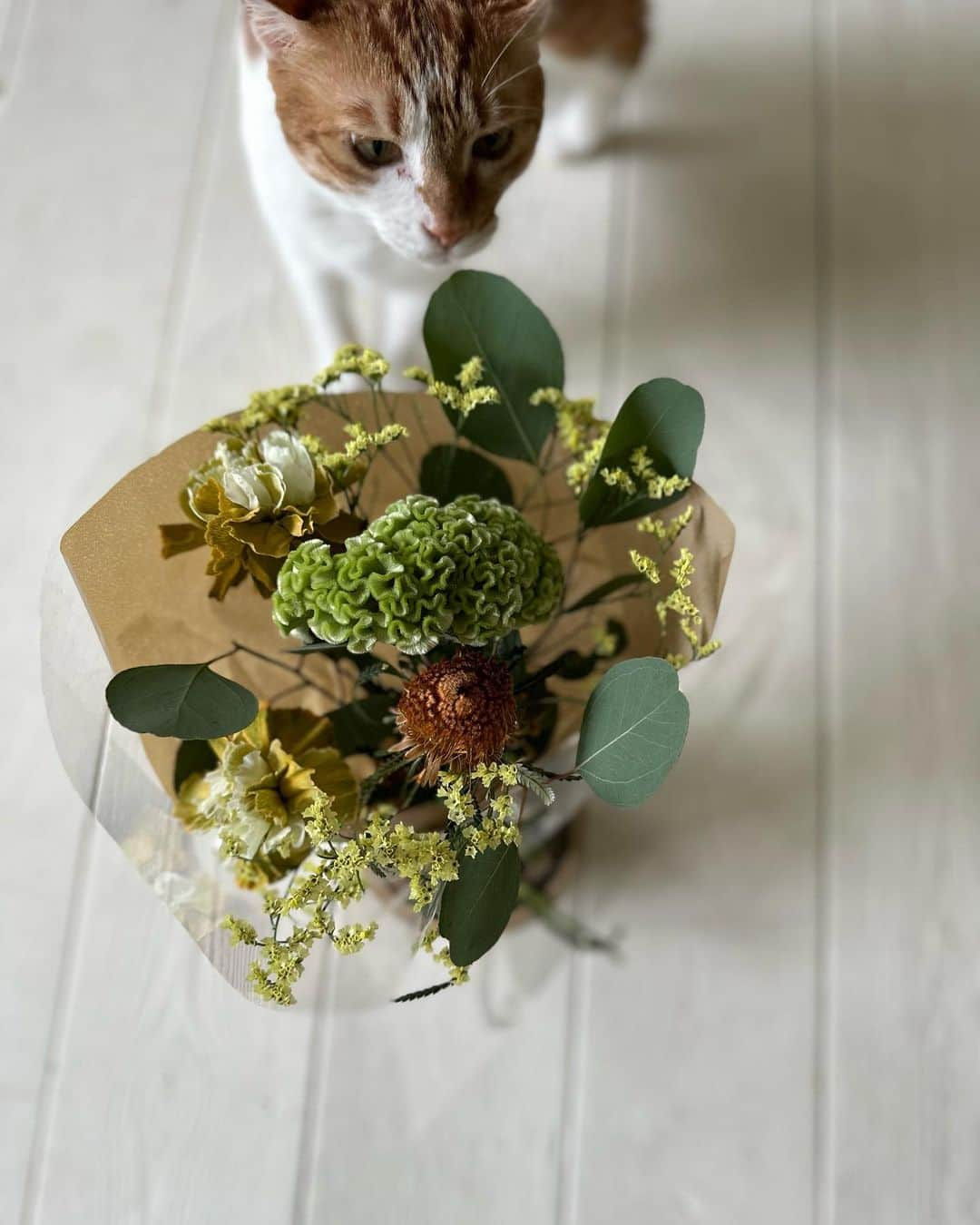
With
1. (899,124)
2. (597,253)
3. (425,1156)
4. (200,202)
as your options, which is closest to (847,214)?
(899,124)

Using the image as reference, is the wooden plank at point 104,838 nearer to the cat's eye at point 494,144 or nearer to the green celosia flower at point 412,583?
the green celosia flower at point 412,583

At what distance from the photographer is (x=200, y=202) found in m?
1.14

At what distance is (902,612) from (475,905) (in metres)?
0.65

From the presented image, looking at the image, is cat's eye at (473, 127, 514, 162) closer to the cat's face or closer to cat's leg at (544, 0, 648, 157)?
the cat's face

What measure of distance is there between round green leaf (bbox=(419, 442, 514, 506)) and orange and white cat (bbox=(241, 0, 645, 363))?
6.7 inches

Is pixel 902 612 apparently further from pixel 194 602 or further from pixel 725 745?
pixel 194 602

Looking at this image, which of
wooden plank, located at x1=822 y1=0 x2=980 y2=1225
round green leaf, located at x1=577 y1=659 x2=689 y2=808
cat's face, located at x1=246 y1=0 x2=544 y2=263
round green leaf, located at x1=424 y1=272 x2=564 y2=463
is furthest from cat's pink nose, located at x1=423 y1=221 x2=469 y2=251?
wooden plank, located at x1=822 y1=0 x2=980 y2=1225

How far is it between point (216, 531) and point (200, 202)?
0.72 m

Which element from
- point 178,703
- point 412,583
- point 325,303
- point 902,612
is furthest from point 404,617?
point 902,612

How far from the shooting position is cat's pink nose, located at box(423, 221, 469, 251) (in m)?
0.75

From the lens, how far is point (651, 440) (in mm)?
615

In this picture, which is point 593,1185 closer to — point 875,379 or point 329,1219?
point 329,1219

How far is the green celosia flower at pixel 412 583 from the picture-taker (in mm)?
507

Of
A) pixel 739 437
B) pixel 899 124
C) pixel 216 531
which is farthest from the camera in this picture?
pixel 899 124
